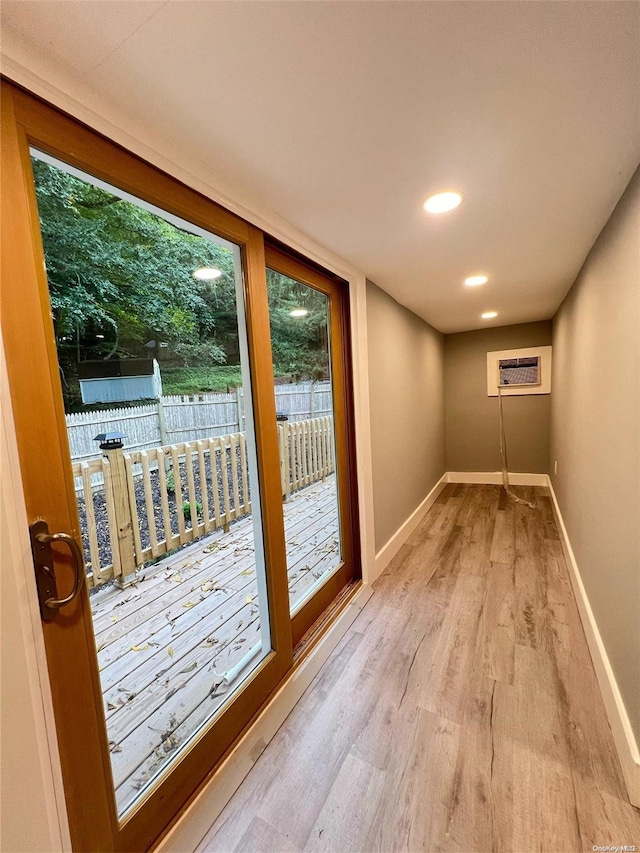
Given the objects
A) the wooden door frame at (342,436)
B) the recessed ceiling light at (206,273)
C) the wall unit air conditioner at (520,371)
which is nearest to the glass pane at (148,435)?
the recessed ceiling light at (206,273)

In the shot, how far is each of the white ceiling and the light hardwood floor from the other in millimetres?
2167

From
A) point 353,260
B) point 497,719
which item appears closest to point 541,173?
point 353,260

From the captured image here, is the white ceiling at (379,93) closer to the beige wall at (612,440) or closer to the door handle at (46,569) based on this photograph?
the beige wall at (612,440)

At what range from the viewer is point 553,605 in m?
2.19

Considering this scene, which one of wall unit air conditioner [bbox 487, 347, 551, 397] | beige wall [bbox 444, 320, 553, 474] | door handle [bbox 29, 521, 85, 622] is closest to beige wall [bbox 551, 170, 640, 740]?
door handle [bbox 29, 521, 85, 622]

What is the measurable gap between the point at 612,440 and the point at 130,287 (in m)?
2.10

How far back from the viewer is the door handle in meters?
0.80

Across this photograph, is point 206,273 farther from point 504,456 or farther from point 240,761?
point 504,456

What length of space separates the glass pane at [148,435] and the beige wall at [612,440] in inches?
57.8

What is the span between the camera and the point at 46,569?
82cm

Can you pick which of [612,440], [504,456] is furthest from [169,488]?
[504,456]

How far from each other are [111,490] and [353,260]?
181cm

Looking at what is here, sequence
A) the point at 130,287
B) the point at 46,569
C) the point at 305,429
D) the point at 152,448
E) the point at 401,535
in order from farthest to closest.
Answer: the point at 401,535, the point at 305,429, the point at 152,448, the point at 130,287, the point at 46,569

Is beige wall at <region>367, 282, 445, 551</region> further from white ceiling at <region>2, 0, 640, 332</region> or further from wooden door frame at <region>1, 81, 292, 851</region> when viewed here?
wooden door frame at <region>1, 81, 292, 851</region>
